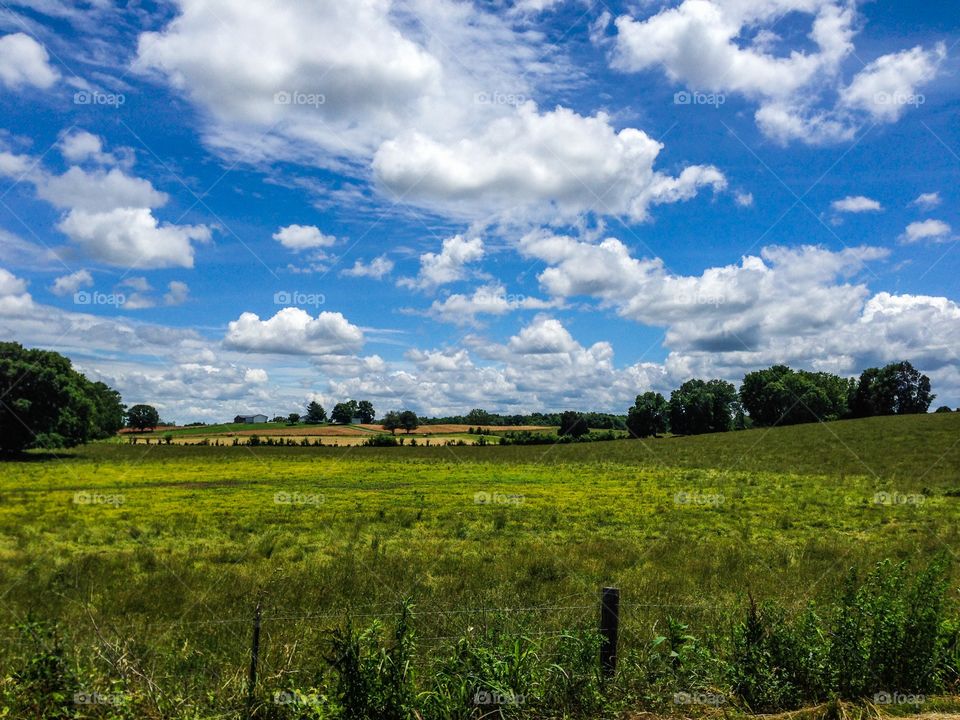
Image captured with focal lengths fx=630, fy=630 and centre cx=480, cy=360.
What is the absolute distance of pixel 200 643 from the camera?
7867 millimetres

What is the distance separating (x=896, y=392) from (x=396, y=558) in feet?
415

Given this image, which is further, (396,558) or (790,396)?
(790,396)

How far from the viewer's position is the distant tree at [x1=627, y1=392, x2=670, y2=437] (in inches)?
4552

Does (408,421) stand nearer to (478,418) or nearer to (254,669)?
(478,418)

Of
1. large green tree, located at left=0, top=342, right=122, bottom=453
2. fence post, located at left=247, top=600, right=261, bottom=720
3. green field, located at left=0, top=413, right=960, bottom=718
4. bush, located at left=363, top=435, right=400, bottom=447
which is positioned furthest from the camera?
bush, located at left=363, top=435, right=400, bottom=447

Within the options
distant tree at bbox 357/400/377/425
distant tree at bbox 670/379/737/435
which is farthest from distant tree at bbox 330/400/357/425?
distant tree at bbox 670/379/737/435

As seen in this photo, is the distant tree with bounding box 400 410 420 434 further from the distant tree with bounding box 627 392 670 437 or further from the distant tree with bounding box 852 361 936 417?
the distant tree with bounding box 852 361 936 417

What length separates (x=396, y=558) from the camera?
1542 centimetres

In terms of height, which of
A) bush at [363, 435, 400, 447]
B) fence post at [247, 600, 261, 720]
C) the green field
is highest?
fence post at [247, 600, 261, 720]

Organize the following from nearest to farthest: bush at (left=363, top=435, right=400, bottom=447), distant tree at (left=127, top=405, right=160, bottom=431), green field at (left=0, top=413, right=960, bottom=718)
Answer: green field at (left=0, top=413, right=960, bottom=718) → bush at (left=363, top=435, right=400, bottom=447) → distant tree at (left=127, top=405, right=160, bottom=431)

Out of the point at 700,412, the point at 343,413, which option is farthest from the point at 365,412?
the point at 700,412

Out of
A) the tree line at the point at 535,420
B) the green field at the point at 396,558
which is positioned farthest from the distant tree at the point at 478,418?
the green field at the point at 396,558

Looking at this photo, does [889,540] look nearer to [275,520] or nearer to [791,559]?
[791,559]

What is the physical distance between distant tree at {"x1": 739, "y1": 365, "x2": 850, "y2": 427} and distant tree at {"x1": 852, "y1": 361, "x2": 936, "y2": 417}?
4812 millimetres
